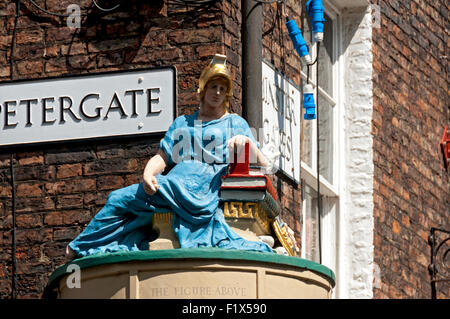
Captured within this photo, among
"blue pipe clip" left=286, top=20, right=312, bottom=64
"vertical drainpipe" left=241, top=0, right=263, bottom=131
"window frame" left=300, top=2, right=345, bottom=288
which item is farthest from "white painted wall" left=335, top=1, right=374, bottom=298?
"vertical drainpipe" left=241, top=0, right=263, bottom=131

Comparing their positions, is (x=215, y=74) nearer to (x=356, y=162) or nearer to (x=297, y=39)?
(x=297, y=39)

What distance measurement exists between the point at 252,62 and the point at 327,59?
2.69 m

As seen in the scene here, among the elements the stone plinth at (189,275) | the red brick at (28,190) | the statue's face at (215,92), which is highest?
the statue's face at (215,92)

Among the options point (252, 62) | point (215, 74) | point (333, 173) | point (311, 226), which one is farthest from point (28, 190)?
point (333, 173)

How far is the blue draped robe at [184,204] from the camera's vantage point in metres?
11.4

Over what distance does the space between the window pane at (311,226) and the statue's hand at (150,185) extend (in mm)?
3911

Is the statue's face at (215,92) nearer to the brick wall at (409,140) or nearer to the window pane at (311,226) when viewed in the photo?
the window pane at (311,226)

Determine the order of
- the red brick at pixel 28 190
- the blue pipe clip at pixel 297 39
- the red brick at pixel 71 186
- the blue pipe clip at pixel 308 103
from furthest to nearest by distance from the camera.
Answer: the blue pipe clip at pixel 297 39 < the blue pipe clip at pixel 308 103 < the red brick at pixel 28 190 < the red brick at pixel 71 186

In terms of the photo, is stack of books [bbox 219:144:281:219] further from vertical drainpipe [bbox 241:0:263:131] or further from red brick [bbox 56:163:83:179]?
red brick [bbox 56:163:83:179]

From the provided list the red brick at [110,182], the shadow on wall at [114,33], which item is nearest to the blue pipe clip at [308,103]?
the shadow on wall at [114,33]

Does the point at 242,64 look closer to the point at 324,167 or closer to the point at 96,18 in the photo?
the point at 96,18

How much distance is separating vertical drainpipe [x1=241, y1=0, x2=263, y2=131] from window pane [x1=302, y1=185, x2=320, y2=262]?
6.83 ft

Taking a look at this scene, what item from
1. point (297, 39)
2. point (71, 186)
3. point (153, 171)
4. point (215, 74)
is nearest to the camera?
point (153, 171)

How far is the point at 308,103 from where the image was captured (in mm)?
13969
